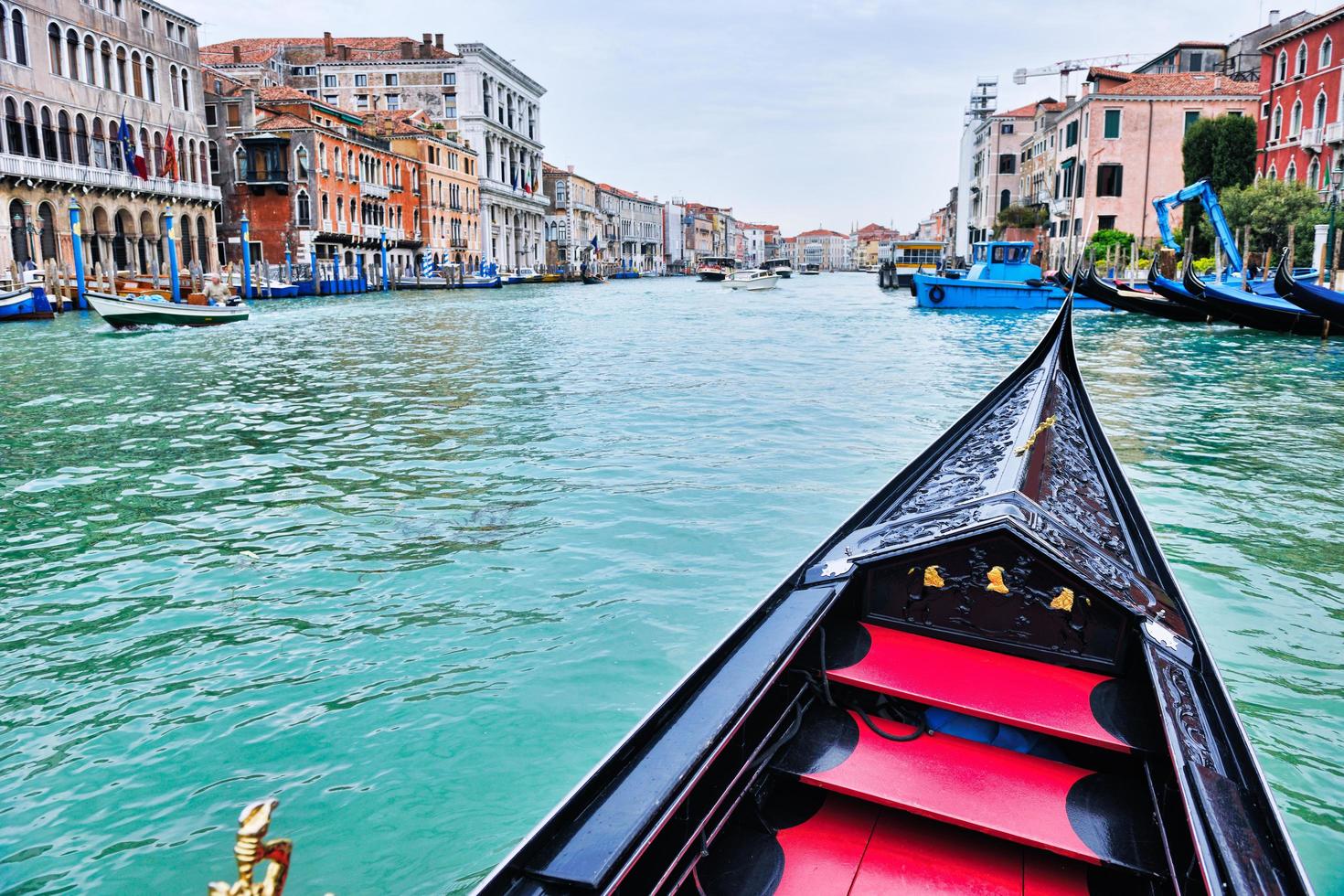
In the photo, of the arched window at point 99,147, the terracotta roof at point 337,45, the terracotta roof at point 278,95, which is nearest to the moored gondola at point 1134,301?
the arched window at point 99,147

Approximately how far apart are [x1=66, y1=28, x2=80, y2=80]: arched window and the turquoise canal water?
12.7 meters

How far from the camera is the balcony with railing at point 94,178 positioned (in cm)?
1606

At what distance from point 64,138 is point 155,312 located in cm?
771

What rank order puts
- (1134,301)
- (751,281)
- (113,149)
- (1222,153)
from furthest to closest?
(751,281), (1222,153), (113,149), (1134,301)

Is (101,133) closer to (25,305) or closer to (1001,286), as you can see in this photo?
(25,305)

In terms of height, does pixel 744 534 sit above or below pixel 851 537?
below

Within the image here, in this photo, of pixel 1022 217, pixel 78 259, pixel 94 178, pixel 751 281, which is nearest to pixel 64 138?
pixel 94 178

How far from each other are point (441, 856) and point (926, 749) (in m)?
1.03

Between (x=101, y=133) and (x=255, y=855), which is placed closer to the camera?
(x=255, y=855)

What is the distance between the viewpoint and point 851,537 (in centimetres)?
217

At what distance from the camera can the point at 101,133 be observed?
18.9 meters

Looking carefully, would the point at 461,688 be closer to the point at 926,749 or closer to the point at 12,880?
the point at 12,880

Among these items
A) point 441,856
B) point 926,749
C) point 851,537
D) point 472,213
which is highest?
point 472,213

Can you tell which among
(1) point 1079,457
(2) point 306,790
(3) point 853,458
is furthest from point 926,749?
(3) point 853,458
